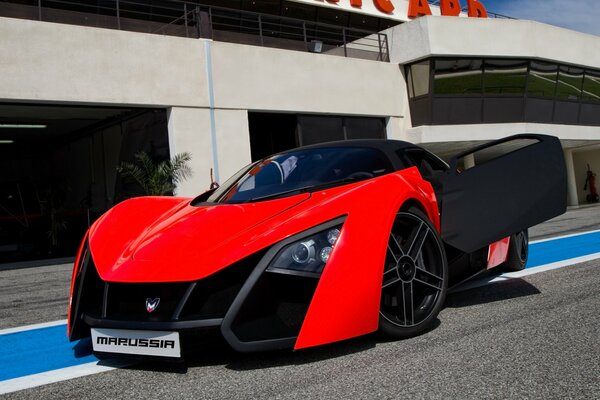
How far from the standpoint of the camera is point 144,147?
571 inches

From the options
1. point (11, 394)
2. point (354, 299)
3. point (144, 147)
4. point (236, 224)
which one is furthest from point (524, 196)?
point (144, 147)

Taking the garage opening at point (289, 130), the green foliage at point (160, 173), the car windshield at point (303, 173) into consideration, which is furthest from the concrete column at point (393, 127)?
the car windshield at point (303, 173)

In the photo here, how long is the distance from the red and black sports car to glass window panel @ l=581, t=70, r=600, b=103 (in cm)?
2133

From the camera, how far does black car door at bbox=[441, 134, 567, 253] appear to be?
146 inches

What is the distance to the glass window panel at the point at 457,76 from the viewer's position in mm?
18844

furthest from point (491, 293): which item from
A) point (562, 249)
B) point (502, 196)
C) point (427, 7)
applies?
point (427, 7)

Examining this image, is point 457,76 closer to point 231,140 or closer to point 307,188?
point 231,140

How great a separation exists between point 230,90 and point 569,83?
14.5 metres

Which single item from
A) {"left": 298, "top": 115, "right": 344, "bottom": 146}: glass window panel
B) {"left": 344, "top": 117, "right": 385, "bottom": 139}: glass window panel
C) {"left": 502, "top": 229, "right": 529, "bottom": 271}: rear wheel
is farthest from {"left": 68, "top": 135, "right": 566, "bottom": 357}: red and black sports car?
{"left": 344, "top": 117, "right": 385, "bottom": 139}: glass window panel

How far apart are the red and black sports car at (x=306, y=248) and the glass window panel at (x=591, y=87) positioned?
70.0 feet

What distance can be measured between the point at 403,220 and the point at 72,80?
10.6 metres

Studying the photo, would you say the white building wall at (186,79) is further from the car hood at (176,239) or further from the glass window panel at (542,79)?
the car hood at (176,239)

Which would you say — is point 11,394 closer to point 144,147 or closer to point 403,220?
point 403,220

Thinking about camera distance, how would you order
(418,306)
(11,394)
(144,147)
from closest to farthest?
1. (11,394)
2. (418,306)
3. (144,147)
